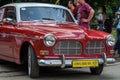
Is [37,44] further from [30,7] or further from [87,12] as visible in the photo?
[87,12]

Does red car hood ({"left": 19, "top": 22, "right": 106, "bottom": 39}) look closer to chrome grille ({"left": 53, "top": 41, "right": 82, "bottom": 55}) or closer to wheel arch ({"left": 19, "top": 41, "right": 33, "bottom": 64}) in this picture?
chrome grille ({"left": 53, "top": 41, "right": 82, "bottom": 55})

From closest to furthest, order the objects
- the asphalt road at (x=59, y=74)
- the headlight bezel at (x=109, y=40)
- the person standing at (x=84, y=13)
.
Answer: the headlight bezel at (x=109, y=40)
the asphalt road at (x=59, y=74)
the person standing at (x=84, y=13)

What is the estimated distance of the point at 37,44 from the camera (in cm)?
939

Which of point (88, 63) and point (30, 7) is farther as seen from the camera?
point (30, 7)

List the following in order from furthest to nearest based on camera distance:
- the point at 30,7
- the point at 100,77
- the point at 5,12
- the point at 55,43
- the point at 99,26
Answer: the point at 99,26 → the point at 5,12 → the point at 30,7 → the point at 100,77 → the point at 55,43

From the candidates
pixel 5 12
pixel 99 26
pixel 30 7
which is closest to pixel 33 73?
pixel 30 7

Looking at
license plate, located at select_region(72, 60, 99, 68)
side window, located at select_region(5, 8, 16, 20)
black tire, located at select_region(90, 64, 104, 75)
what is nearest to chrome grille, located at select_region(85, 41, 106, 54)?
license plate, located at select_region(72, 60, 99, 68)

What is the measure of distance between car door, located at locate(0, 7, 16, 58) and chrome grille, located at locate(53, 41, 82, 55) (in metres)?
1.61

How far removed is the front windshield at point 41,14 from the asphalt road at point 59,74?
4.31ft

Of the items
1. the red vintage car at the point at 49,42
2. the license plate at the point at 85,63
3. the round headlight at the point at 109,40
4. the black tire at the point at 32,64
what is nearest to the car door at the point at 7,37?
the red vintage car at the point at 49,42

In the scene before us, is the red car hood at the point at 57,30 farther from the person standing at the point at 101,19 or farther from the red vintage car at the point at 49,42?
the person standing at the point at 101,19

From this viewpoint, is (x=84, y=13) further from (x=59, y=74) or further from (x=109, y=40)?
(x=109, y=40)

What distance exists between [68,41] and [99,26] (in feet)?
19.5

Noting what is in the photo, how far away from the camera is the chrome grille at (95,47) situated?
31.8 feet
